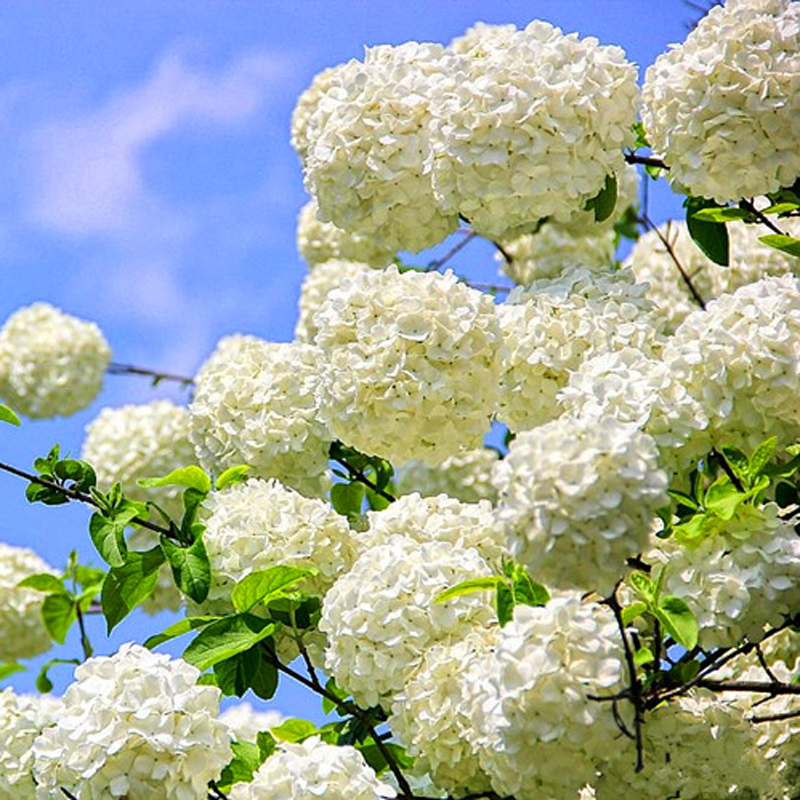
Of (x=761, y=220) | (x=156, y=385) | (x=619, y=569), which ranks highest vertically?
(x=156, y=385)

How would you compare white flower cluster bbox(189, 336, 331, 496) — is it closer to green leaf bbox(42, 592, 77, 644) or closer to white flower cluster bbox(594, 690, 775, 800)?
white flower cluster bbox(594, 690, 775, 800)

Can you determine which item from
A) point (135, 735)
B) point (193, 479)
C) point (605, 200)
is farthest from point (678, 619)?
point (193, 479)

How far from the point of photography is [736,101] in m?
2.94

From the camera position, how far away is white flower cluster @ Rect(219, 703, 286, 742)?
5.26 m

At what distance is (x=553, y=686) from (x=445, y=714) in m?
0.39

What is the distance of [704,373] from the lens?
2621mm

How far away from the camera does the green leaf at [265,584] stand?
2.89 m

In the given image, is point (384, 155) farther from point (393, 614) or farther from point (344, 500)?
point (393, 614)

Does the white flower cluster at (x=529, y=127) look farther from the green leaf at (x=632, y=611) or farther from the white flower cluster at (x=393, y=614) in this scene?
the green leaf at (x=632, y=611)

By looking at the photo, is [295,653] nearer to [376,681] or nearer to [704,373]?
[376,681]

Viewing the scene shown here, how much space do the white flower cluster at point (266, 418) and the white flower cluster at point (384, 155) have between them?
375mm

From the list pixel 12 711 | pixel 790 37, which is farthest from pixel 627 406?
pixel 12 711

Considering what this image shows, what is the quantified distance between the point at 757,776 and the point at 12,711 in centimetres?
186

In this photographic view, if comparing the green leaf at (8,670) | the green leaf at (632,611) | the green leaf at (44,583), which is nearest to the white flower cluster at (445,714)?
the green leaf at (632,611)
